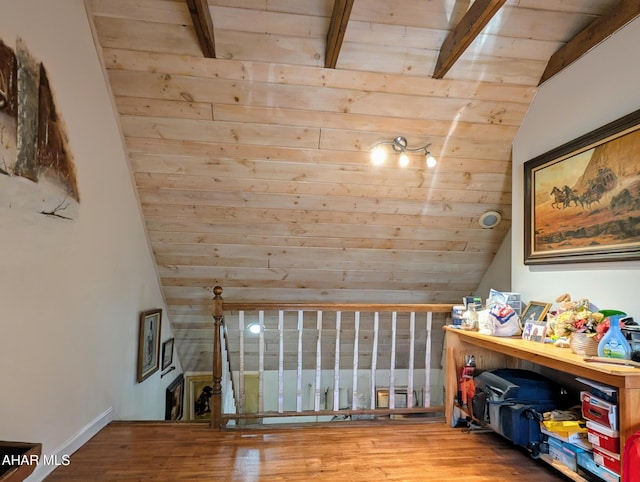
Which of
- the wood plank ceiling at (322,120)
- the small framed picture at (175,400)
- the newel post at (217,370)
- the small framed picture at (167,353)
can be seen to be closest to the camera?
the wood plank ceiling at (322,120)

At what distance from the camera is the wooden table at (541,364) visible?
59.1 inches

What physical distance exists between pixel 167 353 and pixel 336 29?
3394mm

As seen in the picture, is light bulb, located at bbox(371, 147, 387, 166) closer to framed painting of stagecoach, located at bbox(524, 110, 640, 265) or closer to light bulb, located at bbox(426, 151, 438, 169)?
light bulb, located at bbox(426, 151, 438, 169)

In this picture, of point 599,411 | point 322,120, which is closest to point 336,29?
point 322,120

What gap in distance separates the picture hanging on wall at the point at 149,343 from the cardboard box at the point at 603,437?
118 inches

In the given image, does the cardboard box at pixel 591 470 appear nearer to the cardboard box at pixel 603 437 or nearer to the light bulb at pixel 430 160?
the cardboard box at pixel 603 437

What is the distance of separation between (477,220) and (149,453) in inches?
115

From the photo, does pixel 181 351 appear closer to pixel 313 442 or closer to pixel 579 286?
pixel 313 442

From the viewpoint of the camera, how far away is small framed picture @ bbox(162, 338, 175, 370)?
3.90 m

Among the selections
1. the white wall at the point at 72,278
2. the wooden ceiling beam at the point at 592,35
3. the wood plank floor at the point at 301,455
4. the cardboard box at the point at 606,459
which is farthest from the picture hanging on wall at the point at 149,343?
the wooden ceiling beam at the point at 592,35

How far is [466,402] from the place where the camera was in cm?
263

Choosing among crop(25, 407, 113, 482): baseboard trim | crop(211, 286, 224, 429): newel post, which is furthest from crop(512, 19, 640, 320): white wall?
crop(25, 407, 113, 482): baseboard trim

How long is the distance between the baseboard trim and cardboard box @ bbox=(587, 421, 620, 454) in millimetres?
2491

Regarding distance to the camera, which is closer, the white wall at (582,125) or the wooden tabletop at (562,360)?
the wooden tabletop at (562,360)
